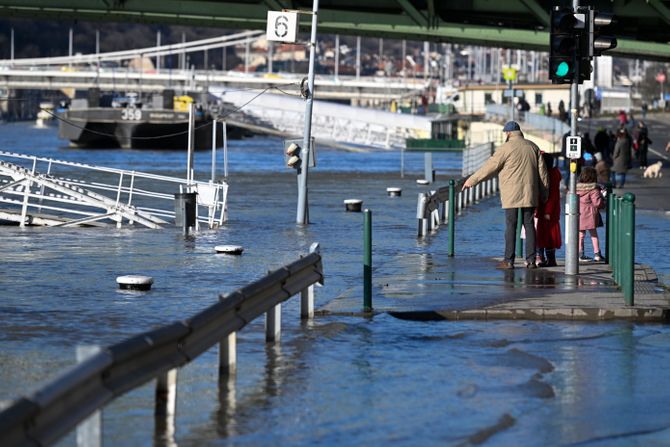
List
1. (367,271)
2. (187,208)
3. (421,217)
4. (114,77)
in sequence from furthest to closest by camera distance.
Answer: (114,77) → (187,208) → (421,217) → (367,271)

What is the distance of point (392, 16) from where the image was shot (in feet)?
156

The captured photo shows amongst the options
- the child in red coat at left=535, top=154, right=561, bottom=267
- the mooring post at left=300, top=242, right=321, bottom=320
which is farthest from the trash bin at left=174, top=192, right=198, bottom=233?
the mooring post at left=300, top=242, right=321, bottom=320

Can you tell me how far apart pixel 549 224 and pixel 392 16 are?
2830 centimetres

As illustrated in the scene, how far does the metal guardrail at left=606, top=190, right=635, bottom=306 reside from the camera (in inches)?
602

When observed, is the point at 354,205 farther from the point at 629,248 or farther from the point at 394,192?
the point at 629,248

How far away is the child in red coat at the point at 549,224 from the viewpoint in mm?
19812

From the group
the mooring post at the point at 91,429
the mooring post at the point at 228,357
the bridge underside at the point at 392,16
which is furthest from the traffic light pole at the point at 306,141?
the mooring post at the point at 91,429

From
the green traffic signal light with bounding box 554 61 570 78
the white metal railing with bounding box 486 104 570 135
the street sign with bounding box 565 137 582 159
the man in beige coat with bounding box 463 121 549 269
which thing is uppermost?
the white metal railing with bounding box 486 104 570 135

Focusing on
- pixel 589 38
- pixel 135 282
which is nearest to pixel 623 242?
pixel 589 38

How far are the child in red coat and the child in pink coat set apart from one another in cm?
119

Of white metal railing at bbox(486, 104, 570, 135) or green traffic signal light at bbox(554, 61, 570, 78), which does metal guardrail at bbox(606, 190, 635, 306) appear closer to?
green traffic signal light at bbox(554, 61, 570, 78)

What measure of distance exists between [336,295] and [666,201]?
932 inches

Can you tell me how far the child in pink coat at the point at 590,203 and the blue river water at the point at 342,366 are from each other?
100 centimetres

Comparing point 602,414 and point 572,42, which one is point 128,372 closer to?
point 602,414
